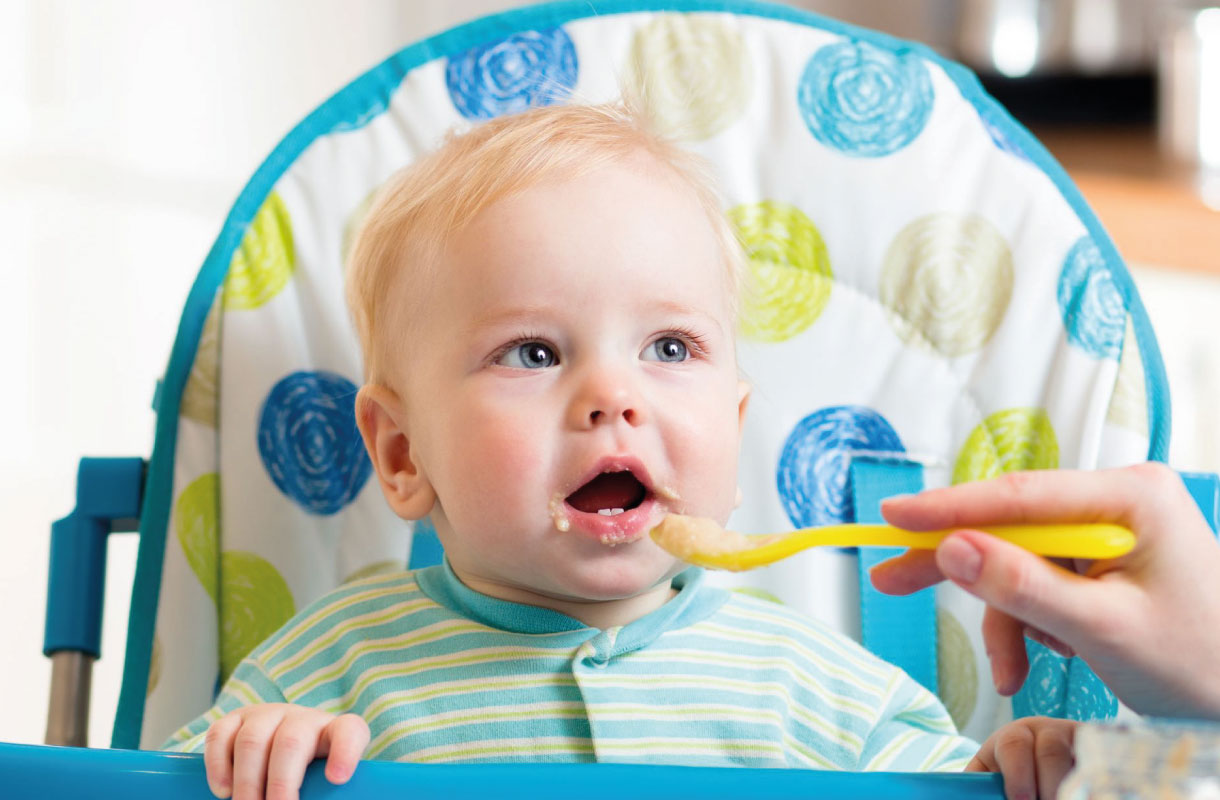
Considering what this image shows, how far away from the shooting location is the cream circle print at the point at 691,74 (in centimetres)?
86

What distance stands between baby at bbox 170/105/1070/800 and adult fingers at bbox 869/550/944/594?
13cm

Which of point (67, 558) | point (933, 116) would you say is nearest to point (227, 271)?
point (67, 558)

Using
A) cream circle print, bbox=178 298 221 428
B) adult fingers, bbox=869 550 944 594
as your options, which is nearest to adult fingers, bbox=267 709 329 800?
adult fingers, bbox=869 550 944 594

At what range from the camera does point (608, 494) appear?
2.11ft

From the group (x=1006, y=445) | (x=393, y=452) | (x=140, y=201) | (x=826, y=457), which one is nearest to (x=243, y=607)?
(x=393, y=452)

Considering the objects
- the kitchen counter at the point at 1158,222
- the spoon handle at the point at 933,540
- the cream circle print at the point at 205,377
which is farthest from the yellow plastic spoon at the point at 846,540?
the kitchen counter at the point at 1158,222

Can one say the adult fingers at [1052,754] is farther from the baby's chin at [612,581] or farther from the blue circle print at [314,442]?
the blue circle print at [314,442]

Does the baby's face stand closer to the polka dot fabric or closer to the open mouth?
the open mouth

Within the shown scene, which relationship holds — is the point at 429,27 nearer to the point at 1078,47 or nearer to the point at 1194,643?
the point at 1078,47

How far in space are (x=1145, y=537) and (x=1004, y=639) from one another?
0.33 ft

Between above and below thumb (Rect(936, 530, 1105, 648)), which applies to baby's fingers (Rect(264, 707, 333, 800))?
below

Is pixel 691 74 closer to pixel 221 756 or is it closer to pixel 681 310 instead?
pixel 681 310

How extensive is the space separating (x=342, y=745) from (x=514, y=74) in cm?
51

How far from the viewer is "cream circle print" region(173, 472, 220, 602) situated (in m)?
0.81
